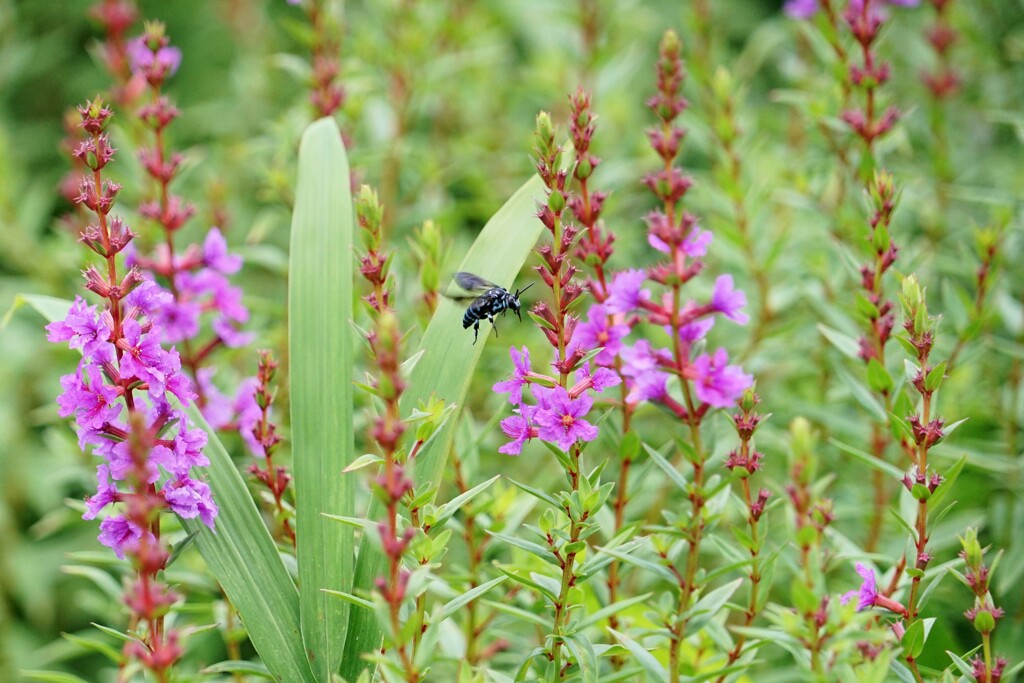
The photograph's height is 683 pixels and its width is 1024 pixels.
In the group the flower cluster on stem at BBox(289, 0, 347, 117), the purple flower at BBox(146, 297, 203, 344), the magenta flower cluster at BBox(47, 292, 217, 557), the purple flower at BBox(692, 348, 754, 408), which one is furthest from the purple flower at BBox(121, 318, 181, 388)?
the flower cluster on stem at BBox(289, 0, 347, 117)

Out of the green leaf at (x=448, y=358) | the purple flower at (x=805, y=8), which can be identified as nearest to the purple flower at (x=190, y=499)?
the green leaf at (x=448, y=358)

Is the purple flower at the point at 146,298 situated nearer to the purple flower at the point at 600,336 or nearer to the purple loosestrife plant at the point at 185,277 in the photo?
the purple loosestrife plant at the point at 185,277

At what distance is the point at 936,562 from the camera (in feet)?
7.73

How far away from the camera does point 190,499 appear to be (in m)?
1.50

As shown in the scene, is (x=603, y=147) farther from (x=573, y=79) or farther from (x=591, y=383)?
(x=591, y=383)

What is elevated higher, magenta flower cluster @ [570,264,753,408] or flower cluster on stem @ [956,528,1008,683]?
magenta flower cluster @ [570,264,753,408]

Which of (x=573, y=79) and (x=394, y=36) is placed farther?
(x=573, y=79)

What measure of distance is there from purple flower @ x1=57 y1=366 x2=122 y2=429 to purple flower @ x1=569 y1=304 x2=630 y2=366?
→ 69 centimetres

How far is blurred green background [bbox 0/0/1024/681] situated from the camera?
7.98 ft

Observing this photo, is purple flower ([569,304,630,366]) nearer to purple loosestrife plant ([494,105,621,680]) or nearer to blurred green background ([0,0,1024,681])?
purple loosestrife plant ([494,105,621,680])

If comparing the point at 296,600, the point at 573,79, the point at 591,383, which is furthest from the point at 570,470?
the point at 573,79

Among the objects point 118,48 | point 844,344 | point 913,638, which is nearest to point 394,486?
point 913,638

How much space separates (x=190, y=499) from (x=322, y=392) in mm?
263

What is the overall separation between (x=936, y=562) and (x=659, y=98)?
1.35m
